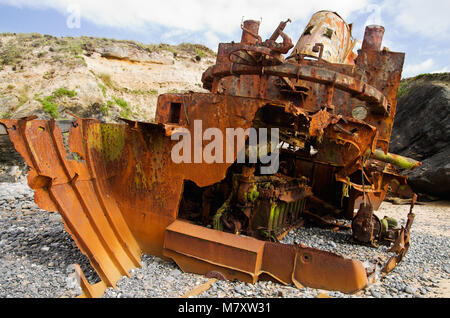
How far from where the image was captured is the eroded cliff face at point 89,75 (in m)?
13.4

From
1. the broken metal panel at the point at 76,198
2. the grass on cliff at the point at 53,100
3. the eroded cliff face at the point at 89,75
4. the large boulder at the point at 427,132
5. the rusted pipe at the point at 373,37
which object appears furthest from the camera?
the eroded cliff face at the point at 89,75

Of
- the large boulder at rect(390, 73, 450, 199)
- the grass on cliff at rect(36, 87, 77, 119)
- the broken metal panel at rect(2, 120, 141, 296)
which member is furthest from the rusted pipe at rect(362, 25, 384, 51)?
the grass on cliff at rect(36, 87, 77, 119)

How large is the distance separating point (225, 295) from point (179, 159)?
1.58 metres

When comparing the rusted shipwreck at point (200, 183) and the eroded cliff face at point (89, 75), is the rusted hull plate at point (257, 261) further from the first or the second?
the eroded cliff face at point (89, 75)

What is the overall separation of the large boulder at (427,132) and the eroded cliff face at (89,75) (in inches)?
495

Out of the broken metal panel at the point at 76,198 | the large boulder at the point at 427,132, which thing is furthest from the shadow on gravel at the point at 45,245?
the large boulder at the point at 427,132

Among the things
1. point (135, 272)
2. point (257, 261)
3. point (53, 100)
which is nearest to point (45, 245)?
point (135, 272)

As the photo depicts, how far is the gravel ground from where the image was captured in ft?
9.42

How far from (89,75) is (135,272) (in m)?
14.6

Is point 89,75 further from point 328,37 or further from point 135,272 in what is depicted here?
point 135,272

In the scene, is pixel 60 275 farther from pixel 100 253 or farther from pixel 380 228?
pixel 380 228

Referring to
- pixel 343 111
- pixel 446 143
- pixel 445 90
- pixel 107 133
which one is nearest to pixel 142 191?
pixel 107 133

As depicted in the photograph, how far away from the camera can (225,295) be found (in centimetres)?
296

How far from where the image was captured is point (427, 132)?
13539 mm
